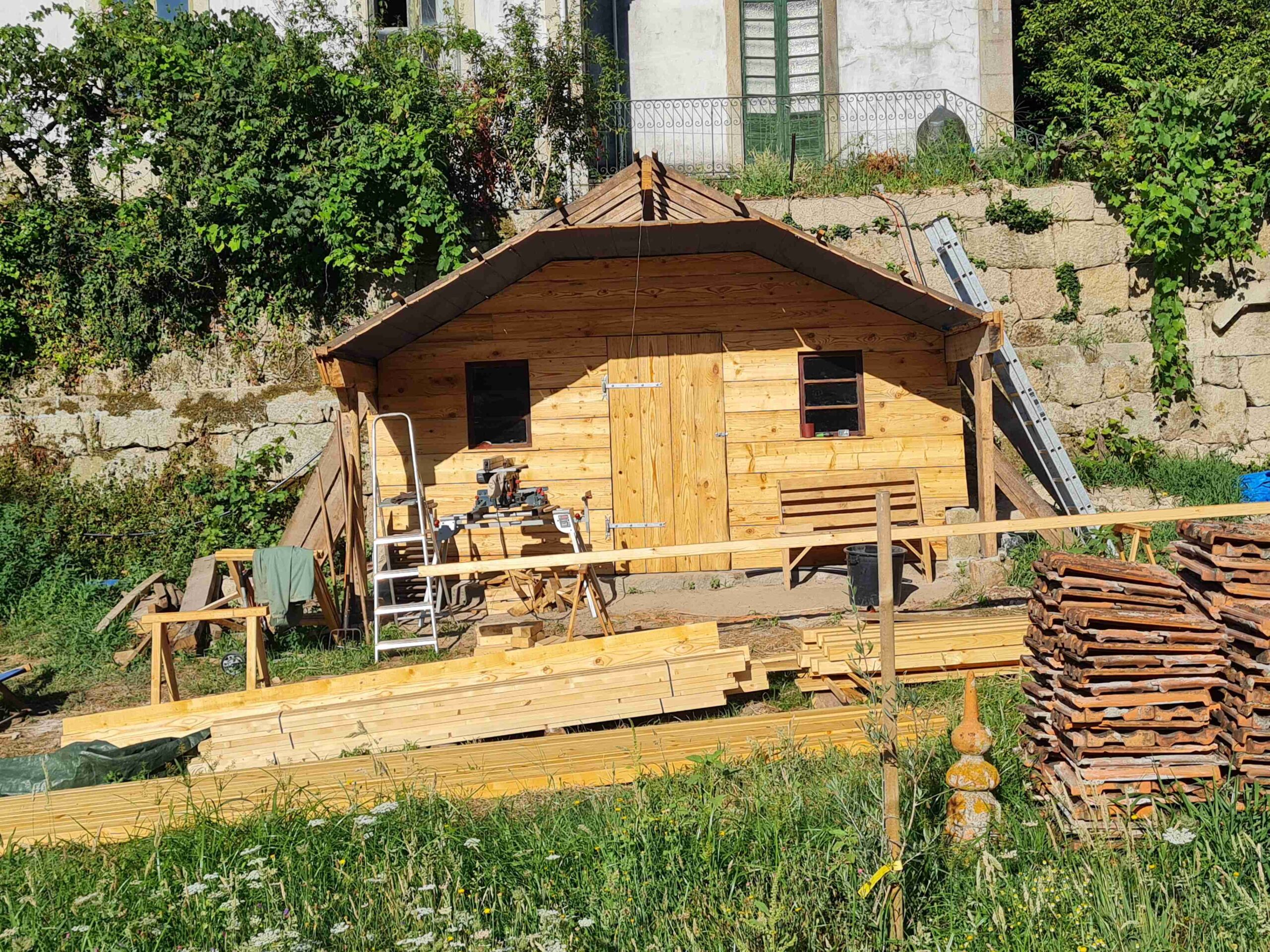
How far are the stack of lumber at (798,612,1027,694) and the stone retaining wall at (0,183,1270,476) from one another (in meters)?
6.37

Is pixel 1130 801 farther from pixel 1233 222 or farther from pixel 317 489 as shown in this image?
pixel 1233 222

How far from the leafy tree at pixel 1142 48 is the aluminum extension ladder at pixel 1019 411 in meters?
3.87

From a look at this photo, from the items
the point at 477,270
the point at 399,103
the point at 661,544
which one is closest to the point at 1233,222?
the point at 661,544

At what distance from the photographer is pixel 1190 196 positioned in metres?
12.5

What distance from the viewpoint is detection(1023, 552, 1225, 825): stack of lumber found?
178 inches

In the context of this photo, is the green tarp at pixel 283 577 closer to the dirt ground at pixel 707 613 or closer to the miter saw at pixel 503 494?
the dirt ground at pixel 707 613

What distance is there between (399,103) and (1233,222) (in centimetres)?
1000

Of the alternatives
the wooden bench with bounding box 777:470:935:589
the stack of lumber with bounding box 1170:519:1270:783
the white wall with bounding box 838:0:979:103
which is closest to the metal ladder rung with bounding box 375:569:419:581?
the wooden bench with bounding box 777:470:935:589

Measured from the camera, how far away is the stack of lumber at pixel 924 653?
23.1 ft

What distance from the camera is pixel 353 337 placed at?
9.28 meters

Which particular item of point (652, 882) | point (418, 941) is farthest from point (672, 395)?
point (418, 941)

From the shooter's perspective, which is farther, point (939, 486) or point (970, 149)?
point (970, 149)

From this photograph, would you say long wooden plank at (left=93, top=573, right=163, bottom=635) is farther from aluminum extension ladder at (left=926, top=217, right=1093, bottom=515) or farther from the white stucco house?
the white stucco house

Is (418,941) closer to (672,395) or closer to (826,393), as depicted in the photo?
(672,395)
